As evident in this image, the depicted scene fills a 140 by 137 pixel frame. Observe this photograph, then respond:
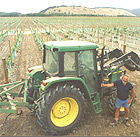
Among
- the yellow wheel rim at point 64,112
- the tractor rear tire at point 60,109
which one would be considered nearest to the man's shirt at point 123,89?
the tractor rear tire at point 60,109

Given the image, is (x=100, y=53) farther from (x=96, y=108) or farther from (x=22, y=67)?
(x=22, y=67)

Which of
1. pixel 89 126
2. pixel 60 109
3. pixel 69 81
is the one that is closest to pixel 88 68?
pixel 69 81

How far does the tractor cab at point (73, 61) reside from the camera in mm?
4055

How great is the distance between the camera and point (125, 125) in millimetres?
4523

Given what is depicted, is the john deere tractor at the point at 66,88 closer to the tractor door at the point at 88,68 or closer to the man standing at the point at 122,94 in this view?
the tractor door at the point at 88,68

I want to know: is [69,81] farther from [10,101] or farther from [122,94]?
[10,101]

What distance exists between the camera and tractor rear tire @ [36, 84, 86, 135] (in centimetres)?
383

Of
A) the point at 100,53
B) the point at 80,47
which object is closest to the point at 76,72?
the point at 80,47

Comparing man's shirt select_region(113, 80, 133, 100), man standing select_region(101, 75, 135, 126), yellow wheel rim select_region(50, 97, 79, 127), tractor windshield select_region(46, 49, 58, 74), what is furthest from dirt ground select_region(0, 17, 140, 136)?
tractor windshield select_region(46, 49, 58, 74)

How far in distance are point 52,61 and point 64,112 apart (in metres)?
1.42

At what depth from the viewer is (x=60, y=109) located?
419 centimetres

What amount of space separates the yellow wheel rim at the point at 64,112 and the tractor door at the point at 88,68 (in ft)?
2.48

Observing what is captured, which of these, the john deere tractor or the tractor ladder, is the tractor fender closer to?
the john deere tractor

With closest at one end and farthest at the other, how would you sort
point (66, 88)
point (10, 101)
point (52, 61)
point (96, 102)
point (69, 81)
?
point (66, 88), point (69, 81), point (10, 101), point (52, 61), point (96, 102)
